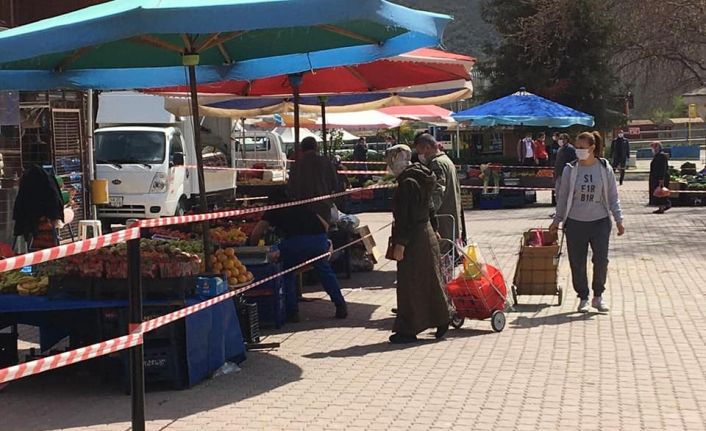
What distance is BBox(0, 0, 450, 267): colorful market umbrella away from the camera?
22.0 ft

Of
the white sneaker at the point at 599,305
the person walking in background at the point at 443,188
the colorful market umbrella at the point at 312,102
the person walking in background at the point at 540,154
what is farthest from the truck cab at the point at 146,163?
the white sneaker at the point at 599,305

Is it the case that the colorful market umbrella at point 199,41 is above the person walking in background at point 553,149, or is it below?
above

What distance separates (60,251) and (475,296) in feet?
16.8

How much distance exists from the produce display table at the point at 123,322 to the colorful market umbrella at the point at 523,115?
17.2 m

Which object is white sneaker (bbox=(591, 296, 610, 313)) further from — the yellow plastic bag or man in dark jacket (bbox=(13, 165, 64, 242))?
man in dark jacket (bbox=(13, 165, 64, 242))

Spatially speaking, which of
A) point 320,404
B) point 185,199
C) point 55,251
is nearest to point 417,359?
point 320,404

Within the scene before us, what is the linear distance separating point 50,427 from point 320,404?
177 centimetres

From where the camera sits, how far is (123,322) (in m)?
7.30

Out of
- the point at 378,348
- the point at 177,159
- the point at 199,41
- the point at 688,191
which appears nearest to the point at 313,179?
the point at 378,348

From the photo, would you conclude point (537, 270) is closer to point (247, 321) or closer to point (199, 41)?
point (247, 321)

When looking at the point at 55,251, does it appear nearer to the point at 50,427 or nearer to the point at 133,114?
the point at 50,427

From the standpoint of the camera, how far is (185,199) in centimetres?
2255

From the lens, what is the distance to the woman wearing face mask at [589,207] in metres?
10.3

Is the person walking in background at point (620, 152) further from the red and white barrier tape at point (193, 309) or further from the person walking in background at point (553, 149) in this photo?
the red and white barrier tape at point (193, 309)
